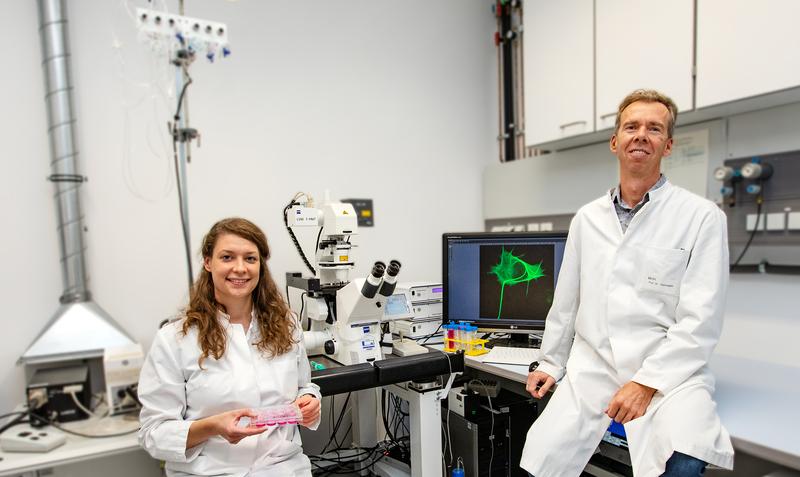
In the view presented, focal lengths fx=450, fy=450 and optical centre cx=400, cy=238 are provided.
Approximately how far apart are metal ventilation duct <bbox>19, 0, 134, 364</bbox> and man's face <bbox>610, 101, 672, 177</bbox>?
193 cm

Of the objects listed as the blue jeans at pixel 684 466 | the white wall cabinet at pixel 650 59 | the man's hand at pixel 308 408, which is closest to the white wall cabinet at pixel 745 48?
the white wall cabinet at pixel 650 59

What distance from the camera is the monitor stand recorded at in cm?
183

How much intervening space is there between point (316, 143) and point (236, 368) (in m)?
1.48

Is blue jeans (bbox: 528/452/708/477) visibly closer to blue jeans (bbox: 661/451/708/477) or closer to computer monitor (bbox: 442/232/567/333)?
blue jeans (bbox: 661/451/708/477)

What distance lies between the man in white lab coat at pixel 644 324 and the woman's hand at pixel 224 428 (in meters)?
0.75

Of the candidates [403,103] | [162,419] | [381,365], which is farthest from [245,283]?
[403,103]

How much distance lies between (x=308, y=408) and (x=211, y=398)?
0.82ft

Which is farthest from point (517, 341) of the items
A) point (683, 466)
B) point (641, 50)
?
point (641, 50)

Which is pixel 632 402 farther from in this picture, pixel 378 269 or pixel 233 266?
pixel 233 266

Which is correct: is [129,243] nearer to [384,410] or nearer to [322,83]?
[322,83]

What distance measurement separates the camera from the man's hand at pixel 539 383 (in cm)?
137

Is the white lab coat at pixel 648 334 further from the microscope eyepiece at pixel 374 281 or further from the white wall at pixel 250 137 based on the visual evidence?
the white wall at pixel 250 137

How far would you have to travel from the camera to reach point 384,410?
2.34 metres

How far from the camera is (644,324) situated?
Answer: 1196 millimetres
